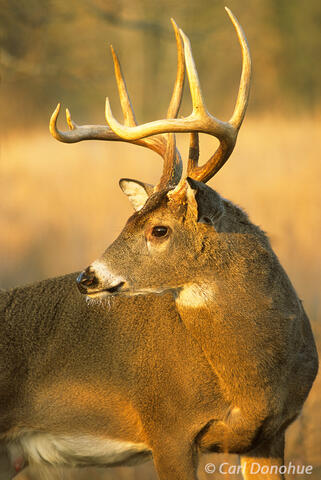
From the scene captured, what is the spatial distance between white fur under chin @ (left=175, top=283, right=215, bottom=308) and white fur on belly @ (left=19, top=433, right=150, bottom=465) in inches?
39.6

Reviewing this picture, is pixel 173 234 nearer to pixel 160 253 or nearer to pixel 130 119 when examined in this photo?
pixel 160 253

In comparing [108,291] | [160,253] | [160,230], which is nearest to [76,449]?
[108,291]

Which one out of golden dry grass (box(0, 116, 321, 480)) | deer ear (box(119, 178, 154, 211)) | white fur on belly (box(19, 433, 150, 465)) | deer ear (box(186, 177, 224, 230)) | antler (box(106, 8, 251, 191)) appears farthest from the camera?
golden dry grass (box(0, 116, 321, 480))

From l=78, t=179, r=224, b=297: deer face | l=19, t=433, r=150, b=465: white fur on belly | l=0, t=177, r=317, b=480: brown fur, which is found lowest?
l=19, t=433, r=150, b=465: white fur on belly

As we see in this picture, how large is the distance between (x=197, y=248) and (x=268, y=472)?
1.67 m

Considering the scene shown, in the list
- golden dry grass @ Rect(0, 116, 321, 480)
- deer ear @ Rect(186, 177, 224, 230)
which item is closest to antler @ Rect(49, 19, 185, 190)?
deer ear @ Rect(186, 177, 224, 230)

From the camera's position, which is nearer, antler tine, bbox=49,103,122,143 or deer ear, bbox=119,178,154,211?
antler tine, bbox=49,103,122,143

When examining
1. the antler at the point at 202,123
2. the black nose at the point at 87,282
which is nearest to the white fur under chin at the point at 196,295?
the black nose at the point at 87,282

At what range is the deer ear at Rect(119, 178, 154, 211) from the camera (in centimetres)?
529

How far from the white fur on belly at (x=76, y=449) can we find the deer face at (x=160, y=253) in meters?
1.12

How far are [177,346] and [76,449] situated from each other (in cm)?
109

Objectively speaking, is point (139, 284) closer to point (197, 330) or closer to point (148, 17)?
point (197, 330)

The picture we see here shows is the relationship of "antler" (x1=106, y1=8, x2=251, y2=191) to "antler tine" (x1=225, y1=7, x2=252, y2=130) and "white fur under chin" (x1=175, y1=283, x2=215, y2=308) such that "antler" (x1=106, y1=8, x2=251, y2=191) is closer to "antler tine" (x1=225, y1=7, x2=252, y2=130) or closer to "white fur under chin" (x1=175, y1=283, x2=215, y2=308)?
"antler tine" (x1=225, y1=7, x2=252, y2=130)

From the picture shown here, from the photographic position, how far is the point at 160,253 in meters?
4.79
